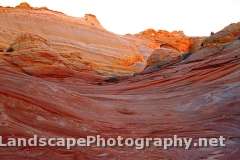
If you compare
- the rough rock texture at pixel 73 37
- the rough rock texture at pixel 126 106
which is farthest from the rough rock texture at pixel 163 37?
the rough rock texture at pixel 126 106

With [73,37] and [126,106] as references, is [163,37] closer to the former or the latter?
[73,37]

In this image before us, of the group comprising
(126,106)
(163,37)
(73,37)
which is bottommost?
(126,106)

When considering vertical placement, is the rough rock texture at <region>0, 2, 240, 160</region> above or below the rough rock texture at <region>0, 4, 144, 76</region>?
below

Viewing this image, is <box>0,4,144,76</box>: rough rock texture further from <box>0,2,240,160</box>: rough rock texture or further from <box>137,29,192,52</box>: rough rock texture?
<box>0,2,240,160</box>: rough rock texture

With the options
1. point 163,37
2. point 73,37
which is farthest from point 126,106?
point 163,37

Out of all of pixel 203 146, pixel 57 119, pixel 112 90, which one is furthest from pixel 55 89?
pixel 112 90

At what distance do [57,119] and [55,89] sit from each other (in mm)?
1356

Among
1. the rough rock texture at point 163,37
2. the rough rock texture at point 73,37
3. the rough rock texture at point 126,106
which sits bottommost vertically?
the rough rock texture at point 126,106

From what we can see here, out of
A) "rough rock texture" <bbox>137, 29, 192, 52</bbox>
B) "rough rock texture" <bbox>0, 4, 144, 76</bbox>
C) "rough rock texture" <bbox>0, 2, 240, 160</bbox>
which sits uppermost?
"rough rock texture" <bbox>137, 29, 192, 52</bbox>

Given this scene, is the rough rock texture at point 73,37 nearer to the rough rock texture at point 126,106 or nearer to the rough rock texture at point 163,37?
the rough rock texture at point 163,37

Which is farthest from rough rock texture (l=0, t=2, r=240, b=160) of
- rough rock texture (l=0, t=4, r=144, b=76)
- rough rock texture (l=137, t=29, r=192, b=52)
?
rough rock texture (l=137, t=29, r=192, b=52)

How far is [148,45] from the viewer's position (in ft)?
167

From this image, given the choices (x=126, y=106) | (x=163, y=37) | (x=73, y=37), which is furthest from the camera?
(x=163, y=37)

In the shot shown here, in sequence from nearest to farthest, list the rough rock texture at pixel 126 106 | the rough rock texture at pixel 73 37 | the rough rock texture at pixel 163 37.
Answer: the rough rock texture at pixel 126 106
the rough rock texture at pixel 73 37
the rough rock texture at pixel 163 37
